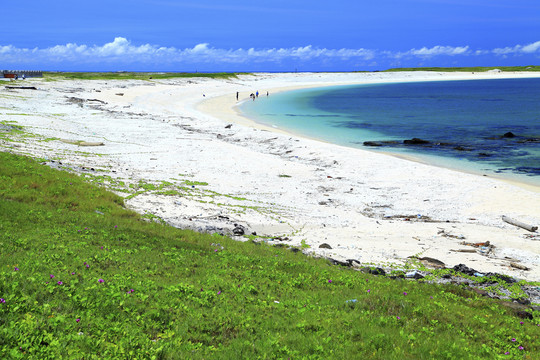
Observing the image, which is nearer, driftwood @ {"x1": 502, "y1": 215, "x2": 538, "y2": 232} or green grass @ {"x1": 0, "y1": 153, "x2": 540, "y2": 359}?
green grass @ {"x1": 0, "y1": 153, "x2": 540, "y2": 359}

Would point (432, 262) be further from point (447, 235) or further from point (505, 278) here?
point (447, 235)

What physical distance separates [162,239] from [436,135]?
4168 cm

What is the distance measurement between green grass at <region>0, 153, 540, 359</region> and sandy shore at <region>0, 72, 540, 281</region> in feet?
13.2

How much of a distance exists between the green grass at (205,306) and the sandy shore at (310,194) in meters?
4.03

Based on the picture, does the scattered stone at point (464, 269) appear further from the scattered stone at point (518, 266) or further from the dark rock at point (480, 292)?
the scattered stone at point (518, 266)

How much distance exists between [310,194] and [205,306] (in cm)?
1555

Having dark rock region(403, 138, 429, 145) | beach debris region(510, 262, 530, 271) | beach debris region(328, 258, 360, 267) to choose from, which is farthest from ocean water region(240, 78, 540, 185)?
beach debris region(328, 258, 360, 267)

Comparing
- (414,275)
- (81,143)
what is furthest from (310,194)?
(81,143)

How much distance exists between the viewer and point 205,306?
29.4 ft

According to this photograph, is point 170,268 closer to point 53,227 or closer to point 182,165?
point 53,227

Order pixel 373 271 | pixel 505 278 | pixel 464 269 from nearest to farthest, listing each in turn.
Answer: pixel 505 278 < pixel 373 271 < pixel 464 269

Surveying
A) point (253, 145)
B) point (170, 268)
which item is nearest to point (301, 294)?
point (170, 268)

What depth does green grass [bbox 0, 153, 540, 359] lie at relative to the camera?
715cm

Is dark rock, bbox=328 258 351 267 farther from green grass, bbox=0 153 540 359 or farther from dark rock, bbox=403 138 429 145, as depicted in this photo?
dark rock, bbox=403 138 429 145
